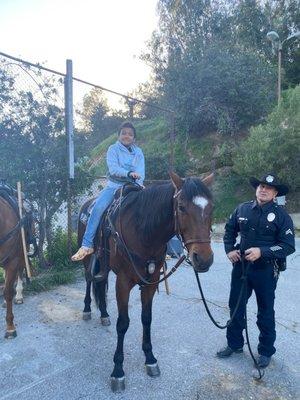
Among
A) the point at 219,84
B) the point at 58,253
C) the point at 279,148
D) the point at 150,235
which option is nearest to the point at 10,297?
the point at 150,235

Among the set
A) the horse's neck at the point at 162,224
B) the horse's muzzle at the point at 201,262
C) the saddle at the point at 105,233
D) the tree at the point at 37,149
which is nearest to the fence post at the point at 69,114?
the tree at the point at 37,149

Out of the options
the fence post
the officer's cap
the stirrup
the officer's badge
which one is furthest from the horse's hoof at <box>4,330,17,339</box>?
the officer's cap

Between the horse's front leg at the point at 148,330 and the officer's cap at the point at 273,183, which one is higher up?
the officer's cap at the point at 273,183

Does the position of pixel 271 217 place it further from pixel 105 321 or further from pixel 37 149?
pixel 37 149

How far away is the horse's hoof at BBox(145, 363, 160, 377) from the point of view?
3.23 m

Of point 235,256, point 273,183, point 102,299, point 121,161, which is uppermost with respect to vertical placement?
point 121,161

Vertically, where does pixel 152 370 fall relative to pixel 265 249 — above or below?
below

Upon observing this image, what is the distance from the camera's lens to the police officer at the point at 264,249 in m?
3.22

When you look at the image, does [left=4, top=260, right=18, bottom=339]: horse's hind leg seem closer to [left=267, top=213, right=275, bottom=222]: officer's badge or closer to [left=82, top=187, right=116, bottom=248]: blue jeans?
[left=82, top=187, right=116, bottom=248]: blue jeans

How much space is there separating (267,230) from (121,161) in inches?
74.2

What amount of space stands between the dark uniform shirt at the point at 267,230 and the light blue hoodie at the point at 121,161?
1377 mm

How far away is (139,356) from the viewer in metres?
3.59

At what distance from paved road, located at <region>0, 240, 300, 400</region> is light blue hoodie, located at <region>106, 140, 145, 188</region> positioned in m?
1.94

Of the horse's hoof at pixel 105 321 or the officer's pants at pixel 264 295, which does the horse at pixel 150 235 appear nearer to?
the officer's pants at pixel 264 295
